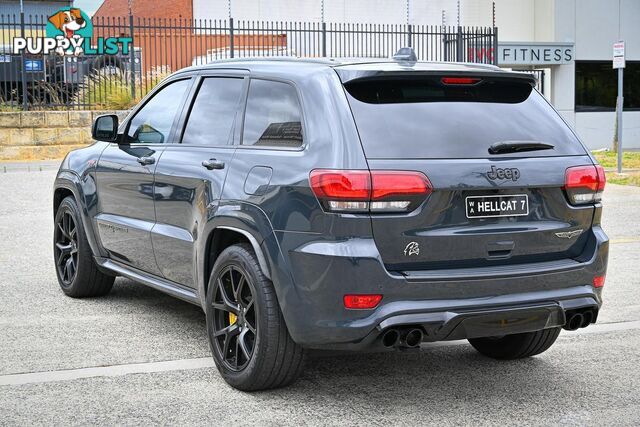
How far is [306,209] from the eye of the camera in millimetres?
4832

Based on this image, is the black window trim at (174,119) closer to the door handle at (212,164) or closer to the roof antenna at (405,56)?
the door handle at (212,164)

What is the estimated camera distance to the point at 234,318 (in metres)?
5.42

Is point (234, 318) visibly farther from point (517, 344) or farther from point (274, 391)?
point (517, 344)

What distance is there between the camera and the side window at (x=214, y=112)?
5844 millimetres

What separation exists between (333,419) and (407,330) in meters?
0.57

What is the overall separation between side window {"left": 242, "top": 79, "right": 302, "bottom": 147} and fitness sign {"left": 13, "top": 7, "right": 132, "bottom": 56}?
1847 centimetres

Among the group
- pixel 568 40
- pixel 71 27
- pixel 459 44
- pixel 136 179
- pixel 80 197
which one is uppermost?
pixel 71 27

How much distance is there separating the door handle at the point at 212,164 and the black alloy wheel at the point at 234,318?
0.60 meters

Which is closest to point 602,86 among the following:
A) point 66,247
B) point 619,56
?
point 619,56

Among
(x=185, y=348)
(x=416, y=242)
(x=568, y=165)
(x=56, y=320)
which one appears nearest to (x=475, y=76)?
(x=568, y=165)

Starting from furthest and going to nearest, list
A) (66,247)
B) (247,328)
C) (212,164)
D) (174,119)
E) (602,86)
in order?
(602,86) → (66,247) → (174,119) → (212,164) → (247,328)

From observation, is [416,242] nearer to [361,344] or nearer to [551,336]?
[361,344]

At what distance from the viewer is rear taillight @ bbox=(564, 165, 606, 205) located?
5199mm

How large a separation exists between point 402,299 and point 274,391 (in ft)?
3.27
